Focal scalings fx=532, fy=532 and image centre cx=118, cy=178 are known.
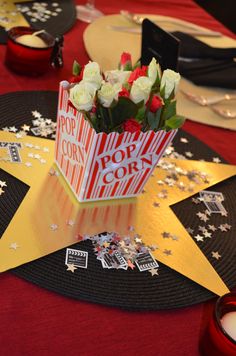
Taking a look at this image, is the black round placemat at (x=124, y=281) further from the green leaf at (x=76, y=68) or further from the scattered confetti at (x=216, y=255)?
the green leaf at (x=76, y=68)

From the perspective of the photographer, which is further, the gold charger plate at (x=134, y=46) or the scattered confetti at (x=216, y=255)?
the gold charger plate at (x=134, y=46)

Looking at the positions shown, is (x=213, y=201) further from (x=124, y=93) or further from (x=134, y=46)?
(x=134, y=46)

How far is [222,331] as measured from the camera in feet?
→ 2.54

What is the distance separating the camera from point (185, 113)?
142cm

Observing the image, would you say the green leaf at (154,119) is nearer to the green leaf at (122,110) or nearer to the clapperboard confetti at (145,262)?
the green leaf at (122,110)

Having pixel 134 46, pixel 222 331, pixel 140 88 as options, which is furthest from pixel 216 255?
pixel 134 46

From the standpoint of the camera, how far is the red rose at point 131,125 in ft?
3.00

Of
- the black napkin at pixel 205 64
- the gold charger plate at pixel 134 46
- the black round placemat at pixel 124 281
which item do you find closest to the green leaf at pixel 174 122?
the black round placemat at pixel 124 281

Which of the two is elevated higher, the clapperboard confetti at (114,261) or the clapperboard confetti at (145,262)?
the clapperboard confetti at (114,261)

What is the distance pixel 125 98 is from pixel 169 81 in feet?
0.35

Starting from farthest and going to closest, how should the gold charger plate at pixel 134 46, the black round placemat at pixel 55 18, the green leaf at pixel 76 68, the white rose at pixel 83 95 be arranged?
the black round placemat at pixel 55 18 → the gold charger plate at pixel 134 46 → the green leaf at pixel 76 68 → the white rose at pixel 83 95

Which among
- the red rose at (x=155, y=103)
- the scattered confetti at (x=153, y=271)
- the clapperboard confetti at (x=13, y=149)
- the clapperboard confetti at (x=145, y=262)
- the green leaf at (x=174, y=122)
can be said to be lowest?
the scattered confetti at (x=153, y=271)

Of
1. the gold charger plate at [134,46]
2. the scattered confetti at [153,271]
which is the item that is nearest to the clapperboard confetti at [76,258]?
the scattered confetti at [153,271]

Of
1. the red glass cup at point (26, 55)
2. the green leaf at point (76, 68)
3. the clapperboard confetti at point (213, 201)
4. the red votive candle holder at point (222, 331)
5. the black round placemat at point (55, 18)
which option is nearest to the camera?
the red votive candle holder at point (222, 331)
